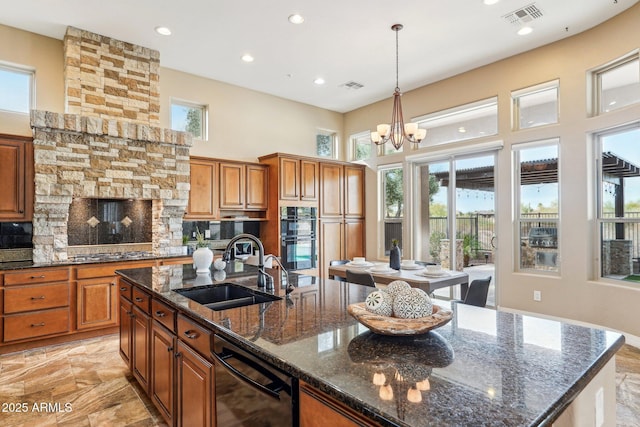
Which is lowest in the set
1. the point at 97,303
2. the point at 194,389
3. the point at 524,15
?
the point at 97,303

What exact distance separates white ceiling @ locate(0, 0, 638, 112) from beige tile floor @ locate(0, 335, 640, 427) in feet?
12.1

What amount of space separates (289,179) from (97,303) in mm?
3187

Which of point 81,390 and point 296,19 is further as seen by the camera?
point 296,19

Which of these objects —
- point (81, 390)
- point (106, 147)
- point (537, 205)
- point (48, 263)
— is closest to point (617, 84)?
point (537, 205)

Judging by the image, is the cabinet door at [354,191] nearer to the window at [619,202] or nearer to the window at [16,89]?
the window at [619,202]

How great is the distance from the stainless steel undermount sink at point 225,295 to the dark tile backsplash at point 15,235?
3.26 m

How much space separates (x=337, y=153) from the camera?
7.66m

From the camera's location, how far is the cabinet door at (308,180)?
616 centimetres

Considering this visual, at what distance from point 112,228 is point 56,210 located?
0.78 metres

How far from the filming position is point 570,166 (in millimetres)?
4535

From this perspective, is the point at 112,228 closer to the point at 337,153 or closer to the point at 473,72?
the point at 337,153

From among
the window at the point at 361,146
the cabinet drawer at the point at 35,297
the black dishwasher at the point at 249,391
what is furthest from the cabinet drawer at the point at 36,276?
the window at the point at 361,146

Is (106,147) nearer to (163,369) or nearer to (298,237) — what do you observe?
(298,237)

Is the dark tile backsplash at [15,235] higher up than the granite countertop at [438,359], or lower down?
higher up
